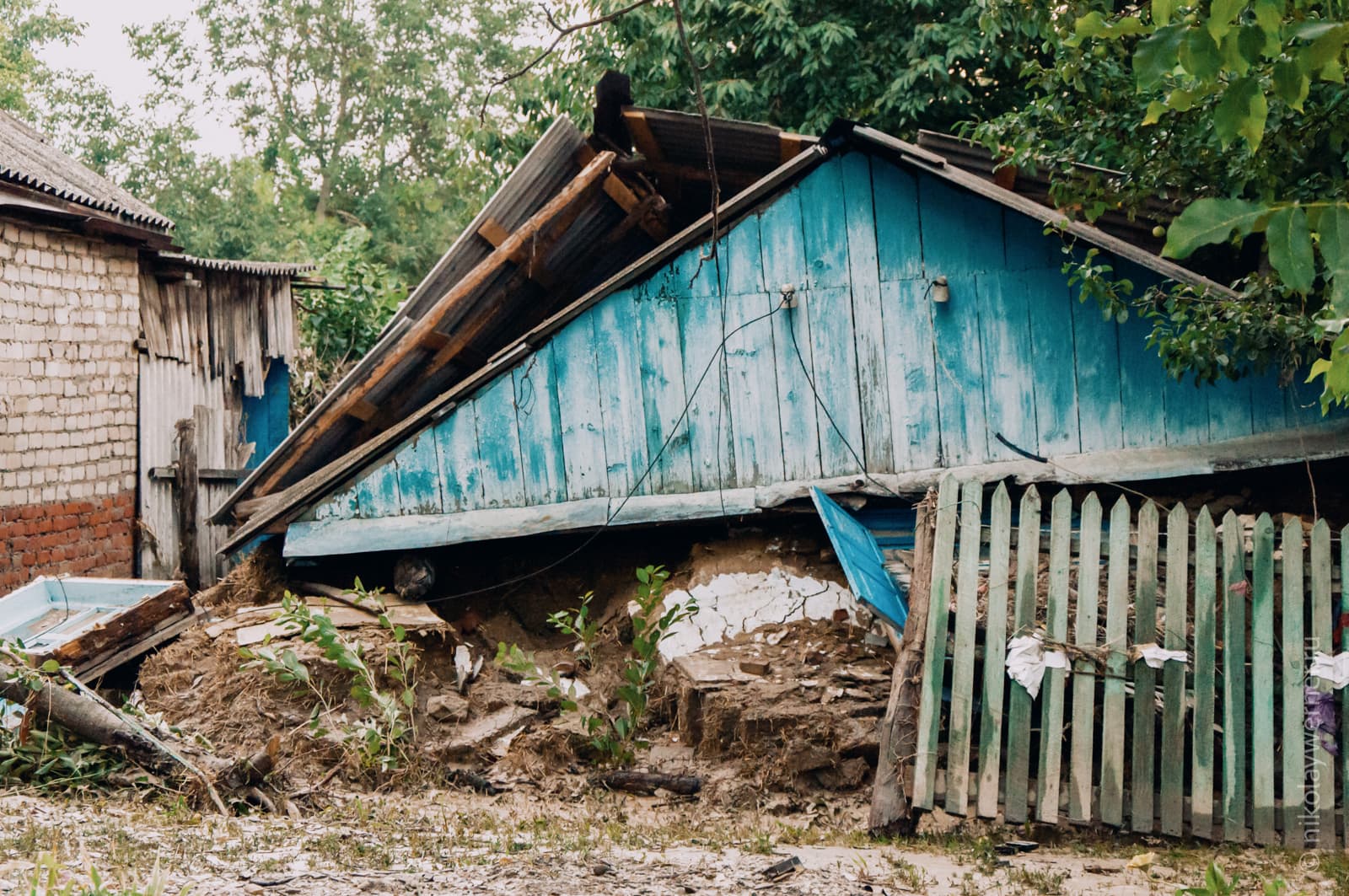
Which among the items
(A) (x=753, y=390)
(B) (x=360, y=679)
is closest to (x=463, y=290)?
(A) (x=753, y=390)

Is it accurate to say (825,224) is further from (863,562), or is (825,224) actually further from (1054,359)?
(863,562)

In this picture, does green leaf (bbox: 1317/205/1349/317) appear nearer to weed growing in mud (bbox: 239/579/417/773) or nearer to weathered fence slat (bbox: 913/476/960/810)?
weathered fence slat (bbox: 913/476/960/810)

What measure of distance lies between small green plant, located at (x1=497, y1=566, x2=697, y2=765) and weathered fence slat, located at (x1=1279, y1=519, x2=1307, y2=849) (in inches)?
111

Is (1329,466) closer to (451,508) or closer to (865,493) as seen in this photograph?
(865,493)

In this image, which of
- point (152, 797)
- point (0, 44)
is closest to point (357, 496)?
point (152, 797)

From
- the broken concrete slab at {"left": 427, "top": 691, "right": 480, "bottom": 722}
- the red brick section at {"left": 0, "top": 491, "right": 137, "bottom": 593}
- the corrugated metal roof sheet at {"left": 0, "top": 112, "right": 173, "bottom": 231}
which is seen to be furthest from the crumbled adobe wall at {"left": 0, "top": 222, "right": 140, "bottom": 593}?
the broken concrete slab at {"left": 427, "top": 691, "right": 480, "bottom": 722}

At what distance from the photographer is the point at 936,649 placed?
483 cm

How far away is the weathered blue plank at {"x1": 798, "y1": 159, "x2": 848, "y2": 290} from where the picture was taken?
716 centimetres

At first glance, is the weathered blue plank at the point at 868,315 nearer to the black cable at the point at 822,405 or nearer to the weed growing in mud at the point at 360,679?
the black cable at the point at 822,405

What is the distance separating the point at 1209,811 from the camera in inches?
178

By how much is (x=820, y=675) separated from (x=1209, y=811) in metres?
2.10

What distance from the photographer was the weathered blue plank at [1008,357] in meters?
6.96

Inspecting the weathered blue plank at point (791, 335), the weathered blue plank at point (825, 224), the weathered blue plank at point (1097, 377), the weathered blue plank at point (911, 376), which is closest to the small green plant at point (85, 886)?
the weathered blue plank at point (791, 335)

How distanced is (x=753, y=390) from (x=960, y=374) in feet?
4.41
